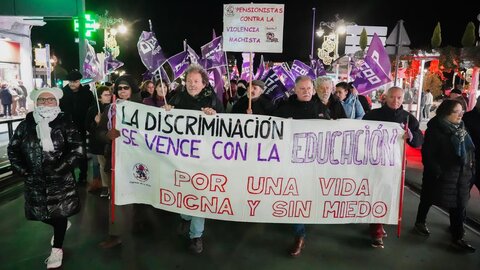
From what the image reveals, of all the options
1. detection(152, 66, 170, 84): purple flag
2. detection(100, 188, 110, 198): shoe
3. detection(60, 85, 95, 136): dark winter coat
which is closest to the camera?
detection(152, 66, 170, 84): purple flag

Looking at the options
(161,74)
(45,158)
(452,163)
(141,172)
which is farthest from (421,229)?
(161,74)

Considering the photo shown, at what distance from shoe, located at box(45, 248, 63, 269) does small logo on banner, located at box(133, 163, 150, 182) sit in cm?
103

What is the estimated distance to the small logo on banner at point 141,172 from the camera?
164 inches

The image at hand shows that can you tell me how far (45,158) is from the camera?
3660 mm

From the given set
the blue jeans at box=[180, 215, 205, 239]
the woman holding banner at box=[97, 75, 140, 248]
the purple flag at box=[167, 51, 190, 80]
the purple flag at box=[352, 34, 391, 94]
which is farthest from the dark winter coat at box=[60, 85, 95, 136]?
the purple flag at box=[352, 34, 391, 94]

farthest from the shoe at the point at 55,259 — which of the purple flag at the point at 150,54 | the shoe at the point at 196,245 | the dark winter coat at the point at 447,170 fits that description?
the dark winter coat at the point at 447,170

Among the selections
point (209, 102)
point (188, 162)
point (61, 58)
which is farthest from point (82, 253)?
point (61, 58)

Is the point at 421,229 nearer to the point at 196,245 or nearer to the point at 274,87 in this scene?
the point at 196,245

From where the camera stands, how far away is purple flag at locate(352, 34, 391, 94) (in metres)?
5.75

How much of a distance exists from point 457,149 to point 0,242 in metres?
5.24

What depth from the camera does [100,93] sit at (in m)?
6.17

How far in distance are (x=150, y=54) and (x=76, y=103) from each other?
2336mm

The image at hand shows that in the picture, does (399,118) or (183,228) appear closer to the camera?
(399,118)

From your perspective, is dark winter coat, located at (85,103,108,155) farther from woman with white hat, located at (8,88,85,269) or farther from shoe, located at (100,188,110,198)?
woman with white hat, located at (8,88,85,269)
